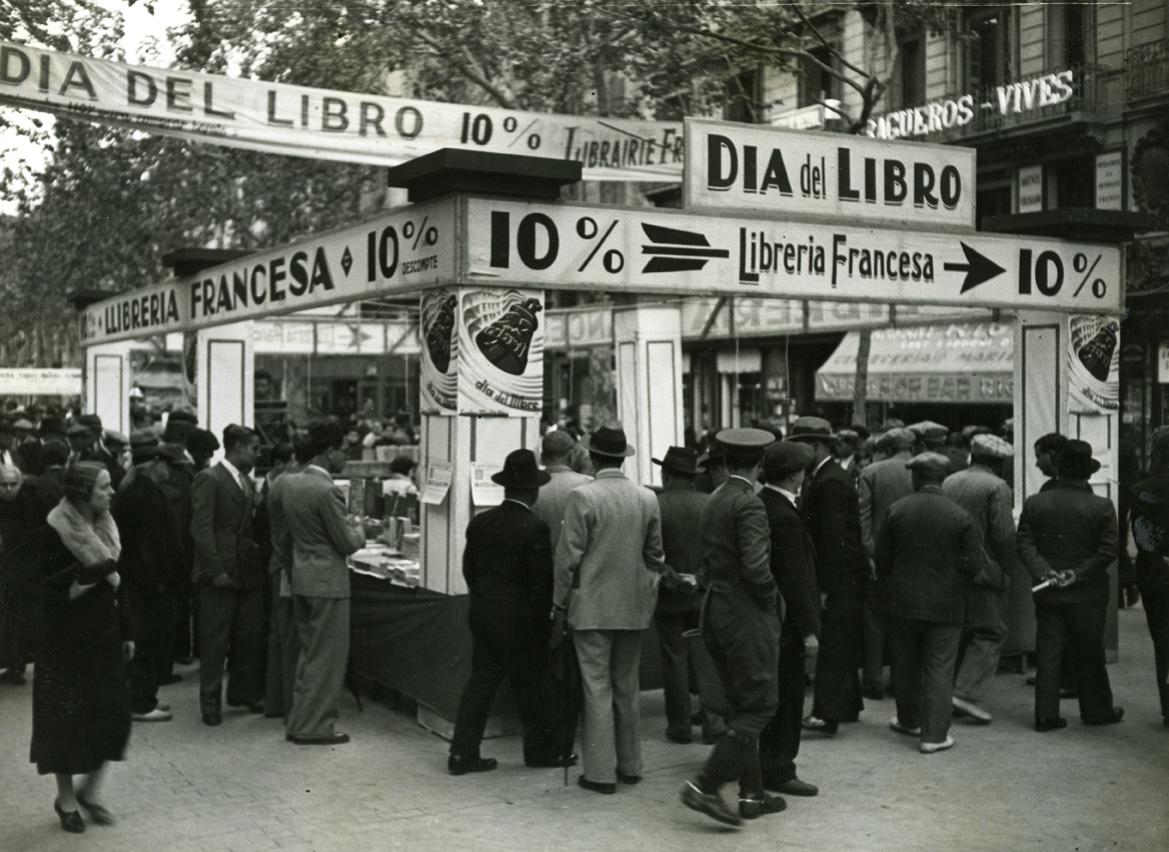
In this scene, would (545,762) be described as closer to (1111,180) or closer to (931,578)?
(931,578)

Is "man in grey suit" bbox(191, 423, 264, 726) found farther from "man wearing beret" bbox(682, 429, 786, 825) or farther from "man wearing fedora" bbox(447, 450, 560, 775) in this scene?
"man wearing beret" bbox(682, 429, 786, 825)

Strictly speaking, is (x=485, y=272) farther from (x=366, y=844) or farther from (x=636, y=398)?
(x=636, y=398)

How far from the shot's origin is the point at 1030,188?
24094 mm

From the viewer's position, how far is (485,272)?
793 cm

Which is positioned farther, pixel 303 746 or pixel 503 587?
pixel 303 746

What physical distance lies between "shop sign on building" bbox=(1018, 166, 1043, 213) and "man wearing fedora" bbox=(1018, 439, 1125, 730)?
54.2 ft

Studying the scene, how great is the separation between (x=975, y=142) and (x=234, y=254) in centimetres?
1583

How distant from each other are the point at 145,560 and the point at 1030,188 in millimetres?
Result: 19415

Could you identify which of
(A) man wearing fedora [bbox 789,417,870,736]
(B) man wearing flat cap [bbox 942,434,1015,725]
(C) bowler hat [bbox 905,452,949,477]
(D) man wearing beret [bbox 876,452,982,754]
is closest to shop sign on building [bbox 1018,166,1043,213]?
(B) man wearing flat cap [bbox 942,434,1015,725]

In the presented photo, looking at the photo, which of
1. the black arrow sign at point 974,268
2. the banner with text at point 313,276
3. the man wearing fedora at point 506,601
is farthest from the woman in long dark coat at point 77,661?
the black arrow sign at point 974,268

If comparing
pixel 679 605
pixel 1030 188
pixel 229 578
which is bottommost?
pixel 679 605

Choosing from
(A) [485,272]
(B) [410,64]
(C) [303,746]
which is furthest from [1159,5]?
(C) [303,746]

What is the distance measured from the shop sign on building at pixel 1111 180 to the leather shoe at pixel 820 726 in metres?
16.0

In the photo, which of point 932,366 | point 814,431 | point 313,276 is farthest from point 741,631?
point 932,366
